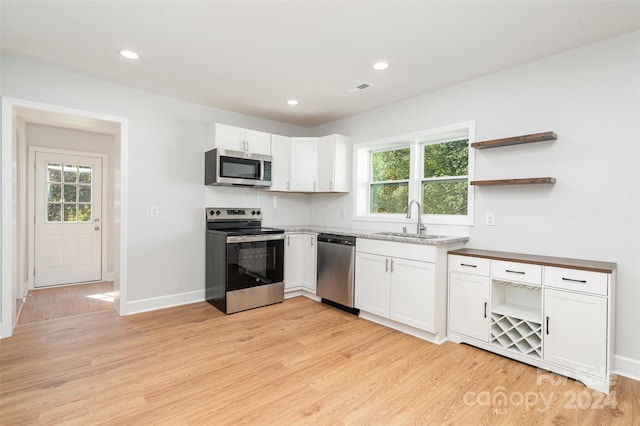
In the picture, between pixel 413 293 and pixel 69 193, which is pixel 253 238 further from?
pixel 69 193

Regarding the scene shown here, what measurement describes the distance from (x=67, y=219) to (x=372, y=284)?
4647 mm

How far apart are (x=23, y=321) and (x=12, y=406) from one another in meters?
1.83

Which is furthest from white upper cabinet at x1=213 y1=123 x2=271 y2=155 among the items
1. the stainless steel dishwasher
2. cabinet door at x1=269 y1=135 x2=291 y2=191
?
the stainless steel dishwasher

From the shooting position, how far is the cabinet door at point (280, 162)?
4367 millimetres

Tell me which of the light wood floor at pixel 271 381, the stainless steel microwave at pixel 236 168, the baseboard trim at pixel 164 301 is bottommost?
the light wood floor at pixel 271 381

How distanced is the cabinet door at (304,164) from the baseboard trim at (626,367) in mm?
3484

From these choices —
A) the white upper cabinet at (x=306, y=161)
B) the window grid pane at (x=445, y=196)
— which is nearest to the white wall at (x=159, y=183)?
the white upper cabinet at (x=306, y=161)

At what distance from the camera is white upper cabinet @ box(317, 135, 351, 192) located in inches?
172

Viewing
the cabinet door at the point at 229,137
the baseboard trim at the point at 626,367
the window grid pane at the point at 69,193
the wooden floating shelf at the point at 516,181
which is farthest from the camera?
the window grid pane at the point at 69,193

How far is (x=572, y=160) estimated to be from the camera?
257cm

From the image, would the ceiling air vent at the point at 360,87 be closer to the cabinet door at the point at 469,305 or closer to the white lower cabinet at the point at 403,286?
the white lower cabinet at the point at 403,286

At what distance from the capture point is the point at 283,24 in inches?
89.7

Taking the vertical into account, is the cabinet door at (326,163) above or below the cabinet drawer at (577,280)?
above

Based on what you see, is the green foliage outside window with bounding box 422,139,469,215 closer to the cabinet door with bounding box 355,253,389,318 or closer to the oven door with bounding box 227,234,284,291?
the cabinet door with bounding box 355,253,389,318
